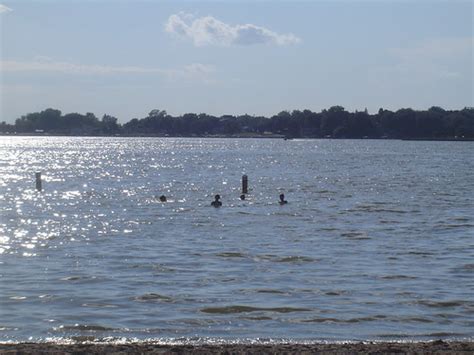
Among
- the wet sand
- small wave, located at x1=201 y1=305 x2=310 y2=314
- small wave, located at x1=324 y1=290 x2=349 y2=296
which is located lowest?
small wave, located at x1=324 y1=290 x2=349 y2=296

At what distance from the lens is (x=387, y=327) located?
13539mm

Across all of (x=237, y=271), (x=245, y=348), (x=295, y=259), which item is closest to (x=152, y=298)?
(x=237, y=271)

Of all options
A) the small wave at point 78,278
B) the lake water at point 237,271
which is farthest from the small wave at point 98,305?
the small wave at point 78,278

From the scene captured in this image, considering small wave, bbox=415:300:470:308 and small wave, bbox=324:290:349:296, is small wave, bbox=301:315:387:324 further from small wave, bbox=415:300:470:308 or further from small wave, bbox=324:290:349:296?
small wave, bbox=324:290:349:296

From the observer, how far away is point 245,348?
11.3 metres

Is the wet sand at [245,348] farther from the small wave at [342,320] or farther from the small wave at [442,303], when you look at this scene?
the small wave at [442,303]

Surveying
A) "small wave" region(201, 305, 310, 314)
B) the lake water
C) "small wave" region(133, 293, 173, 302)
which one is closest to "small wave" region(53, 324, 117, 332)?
the lake water

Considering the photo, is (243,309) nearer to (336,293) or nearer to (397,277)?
(336,293)

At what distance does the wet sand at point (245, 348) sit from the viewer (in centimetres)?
1093

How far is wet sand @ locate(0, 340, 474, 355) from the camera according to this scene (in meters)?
10.9

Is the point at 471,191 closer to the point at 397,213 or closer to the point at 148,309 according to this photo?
the point at 397,213

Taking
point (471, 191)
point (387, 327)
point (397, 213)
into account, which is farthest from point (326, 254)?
point (471, 191)

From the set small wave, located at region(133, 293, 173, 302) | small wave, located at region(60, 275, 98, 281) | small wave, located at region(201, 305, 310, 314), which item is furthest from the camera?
small wave, located at region(60, 275, 98, 281)

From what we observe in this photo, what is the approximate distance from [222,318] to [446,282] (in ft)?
19.0
